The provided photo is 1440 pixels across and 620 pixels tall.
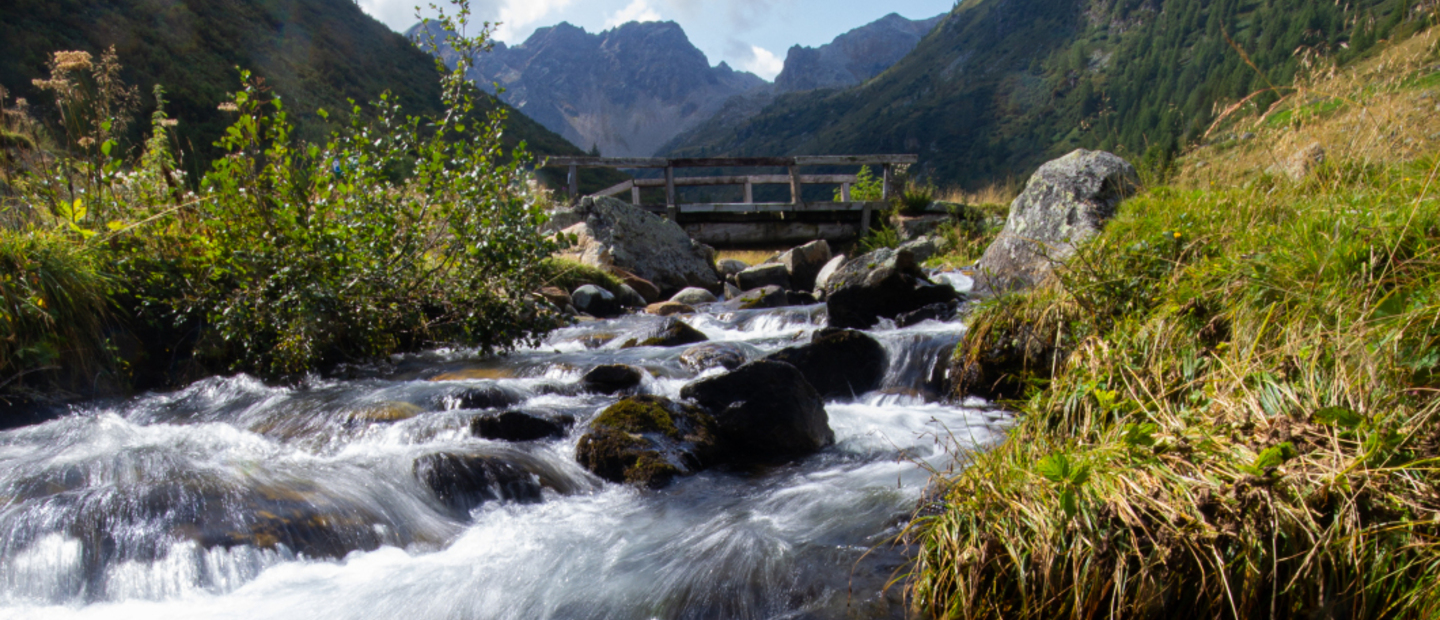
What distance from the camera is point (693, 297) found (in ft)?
39.4

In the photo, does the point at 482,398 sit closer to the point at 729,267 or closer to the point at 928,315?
the point at 928,315

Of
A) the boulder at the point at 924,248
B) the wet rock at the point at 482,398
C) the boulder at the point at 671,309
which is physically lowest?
the boulder at the point at 671,309

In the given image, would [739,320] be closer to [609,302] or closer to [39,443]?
[609,302]

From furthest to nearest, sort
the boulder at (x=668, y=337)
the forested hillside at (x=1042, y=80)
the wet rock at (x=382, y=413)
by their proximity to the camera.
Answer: the forested hillside at (x=1042, y=80)
the boulder at (x=668, y=337)
the wet rock at (x=382, y=413)

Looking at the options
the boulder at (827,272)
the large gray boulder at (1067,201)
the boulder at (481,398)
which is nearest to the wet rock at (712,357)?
the boulder at (481,398)

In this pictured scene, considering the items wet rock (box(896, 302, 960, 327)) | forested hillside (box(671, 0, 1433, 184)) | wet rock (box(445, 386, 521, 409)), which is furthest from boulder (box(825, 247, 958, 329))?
forested hillside (box(671, 0, 1433, 184))

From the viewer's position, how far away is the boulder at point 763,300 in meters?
10.7

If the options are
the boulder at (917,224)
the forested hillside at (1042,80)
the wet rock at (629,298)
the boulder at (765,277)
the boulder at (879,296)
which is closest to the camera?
the boulder at (879,296)

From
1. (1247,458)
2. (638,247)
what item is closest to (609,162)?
(638,247)

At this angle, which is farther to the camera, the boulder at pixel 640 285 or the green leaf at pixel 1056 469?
the boulder at pixel 640 285

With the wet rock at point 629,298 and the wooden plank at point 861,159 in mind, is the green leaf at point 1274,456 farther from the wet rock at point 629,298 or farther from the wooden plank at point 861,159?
the wooden plank at point 861,159

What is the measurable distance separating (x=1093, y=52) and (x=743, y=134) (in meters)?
76.2

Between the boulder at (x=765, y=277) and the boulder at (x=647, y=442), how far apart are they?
26.1ft

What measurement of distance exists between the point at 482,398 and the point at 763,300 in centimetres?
609
